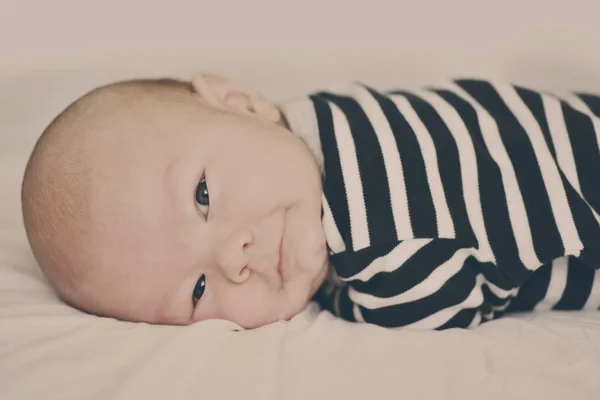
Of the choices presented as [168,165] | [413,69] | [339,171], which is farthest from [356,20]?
[168,165]

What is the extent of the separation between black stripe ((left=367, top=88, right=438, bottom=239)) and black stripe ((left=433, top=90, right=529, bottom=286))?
3.1 inches

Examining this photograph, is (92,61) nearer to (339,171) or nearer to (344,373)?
(339,171)

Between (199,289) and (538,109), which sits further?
(538,109)

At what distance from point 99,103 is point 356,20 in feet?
1.98

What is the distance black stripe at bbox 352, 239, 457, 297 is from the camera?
0.93 meters

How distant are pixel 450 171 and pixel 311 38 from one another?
1.74ft

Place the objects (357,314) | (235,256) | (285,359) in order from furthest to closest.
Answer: (357,314)
(235,256)
(285,359)

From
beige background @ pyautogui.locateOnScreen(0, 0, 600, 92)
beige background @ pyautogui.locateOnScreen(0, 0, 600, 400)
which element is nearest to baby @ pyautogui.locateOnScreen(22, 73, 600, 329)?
beige background @ pyautogui.locateOnScreen(0, 0, 600, 400)

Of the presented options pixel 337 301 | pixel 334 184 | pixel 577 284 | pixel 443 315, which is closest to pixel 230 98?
pixel 334 184

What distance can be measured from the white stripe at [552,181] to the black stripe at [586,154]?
41mm

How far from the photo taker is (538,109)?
3.50 feet

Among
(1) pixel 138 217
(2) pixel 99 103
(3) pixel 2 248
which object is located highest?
(2) pixel 99 103

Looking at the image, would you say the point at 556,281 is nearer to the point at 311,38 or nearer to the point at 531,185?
the point at 531,185

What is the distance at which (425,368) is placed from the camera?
0.76 m
